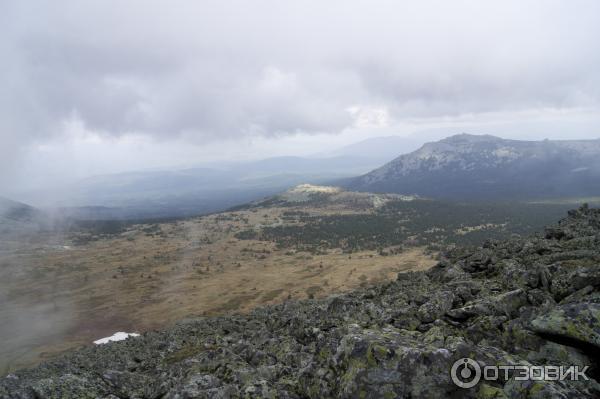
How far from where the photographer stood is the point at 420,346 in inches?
370

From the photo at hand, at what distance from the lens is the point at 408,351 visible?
9.04 meters

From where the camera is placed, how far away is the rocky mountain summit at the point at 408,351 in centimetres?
862

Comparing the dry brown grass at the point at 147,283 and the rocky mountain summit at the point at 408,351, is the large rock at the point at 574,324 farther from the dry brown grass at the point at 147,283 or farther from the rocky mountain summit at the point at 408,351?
the dry brown grass at the point at 147,283

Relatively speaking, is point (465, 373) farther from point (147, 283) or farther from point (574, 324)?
point (147, 283)

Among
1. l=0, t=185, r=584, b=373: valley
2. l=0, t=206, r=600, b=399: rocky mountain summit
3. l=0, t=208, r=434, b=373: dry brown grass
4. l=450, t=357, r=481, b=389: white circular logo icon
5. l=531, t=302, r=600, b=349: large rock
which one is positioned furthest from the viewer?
l=0, t=185, r=584, b=373: valley

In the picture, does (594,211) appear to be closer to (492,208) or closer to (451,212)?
(451,212)

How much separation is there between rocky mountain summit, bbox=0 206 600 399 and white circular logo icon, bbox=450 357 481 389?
10 centimetres

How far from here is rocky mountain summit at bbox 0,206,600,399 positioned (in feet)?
28.3

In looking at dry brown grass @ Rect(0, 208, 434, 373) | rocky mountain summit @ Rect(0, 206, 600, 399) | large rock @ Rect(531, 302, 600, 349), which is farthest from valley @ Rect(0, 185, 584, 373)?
large rock @ Rect(531, 302, 600, 349)

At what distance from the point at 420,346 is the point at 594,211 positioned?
112ft

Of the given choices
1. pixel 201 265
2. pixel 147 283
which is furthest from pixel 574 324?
pixel 201 265

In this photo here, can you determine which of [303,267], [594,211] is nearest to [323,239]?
[303,267]

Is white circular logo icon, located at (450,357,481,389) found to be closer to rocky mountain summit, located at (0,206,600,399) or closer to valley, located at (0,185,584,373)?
rocky mountain summit, located at (0,206,600,399)

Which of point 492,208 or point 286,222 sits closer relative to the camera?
point 286,222
